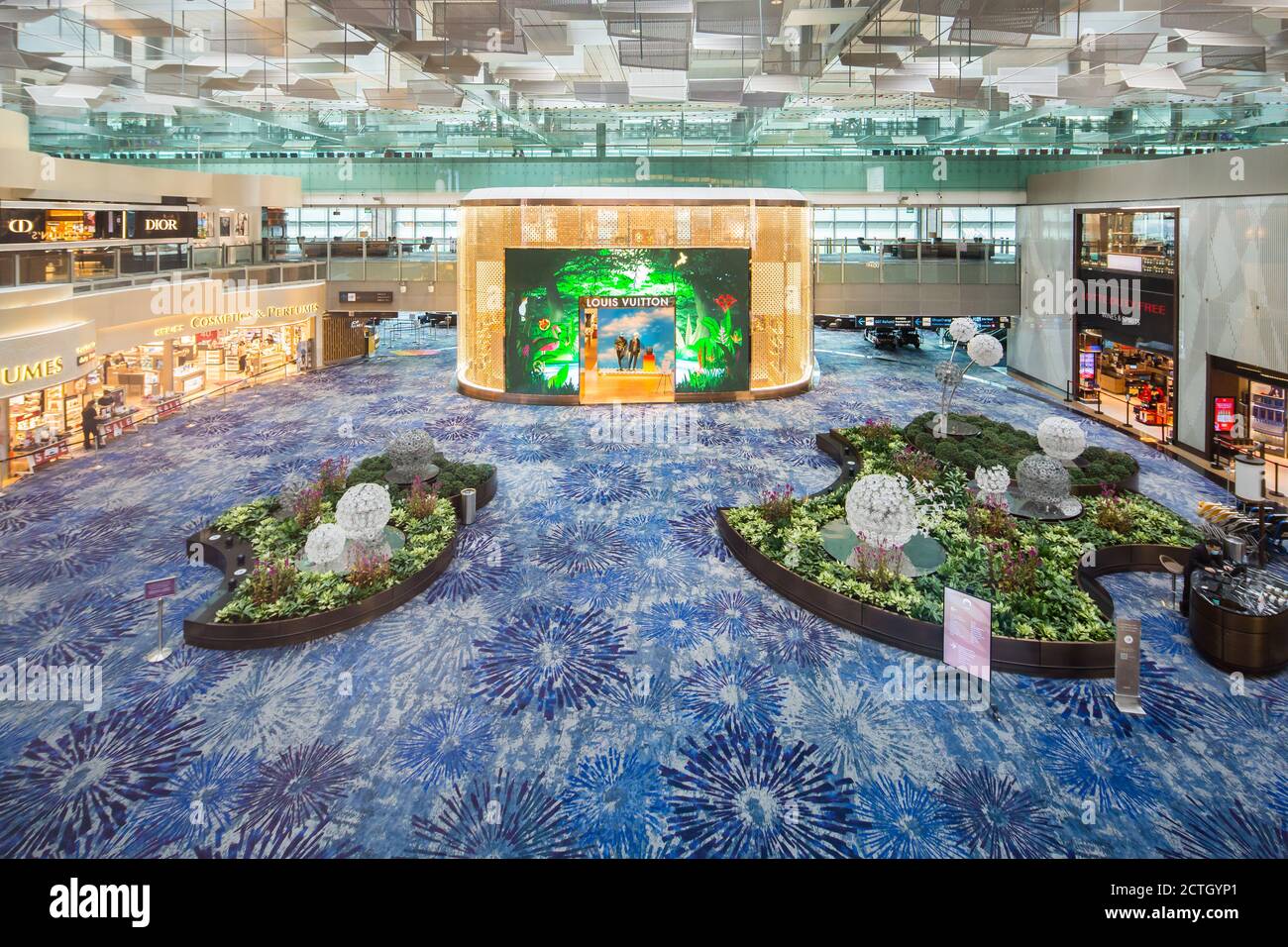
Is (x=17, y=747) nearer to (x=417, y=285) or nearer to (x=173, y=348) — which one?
(x=173, y=348)

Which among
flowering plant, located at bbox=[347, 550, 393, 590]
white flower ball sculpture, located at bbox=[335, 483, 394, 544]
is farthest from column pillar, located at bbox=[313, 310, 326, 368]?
flowering plant, located at bbox=[347, 550, 393, 590]

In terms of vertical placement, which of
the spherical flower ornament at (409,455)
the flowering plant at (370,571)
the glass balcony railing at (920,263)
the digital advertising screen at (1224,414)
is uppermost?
the glass balcony railing at (920,263)

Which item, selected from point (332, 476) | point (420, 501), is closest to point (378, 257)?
point (332, 476)

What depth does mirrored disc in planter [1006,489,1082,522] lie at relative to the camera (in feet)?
38.2

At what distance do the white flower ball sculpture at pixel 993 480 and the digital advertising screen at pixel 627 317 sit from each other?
9.37 m

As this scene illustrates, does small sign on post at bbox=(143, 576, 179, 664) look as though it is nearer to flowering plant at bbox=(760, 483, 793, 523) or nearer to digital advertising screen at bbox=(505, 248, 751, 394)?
flowering plant at bbox=(760, 483, 793, 523)

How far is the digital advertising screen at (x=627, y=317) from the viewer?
65.2ft

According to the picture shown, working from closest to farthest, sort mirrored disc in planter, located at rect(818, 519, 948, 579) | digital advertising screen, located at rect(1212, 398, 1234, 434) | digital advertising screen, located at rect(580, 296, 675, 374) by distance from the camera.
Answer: mirrored disc in planter, located at rect(818, 519, 948, 579), digital advertising screen, located at rect(1212, 398, 1234, 434), digital advertising screen, located at rect(580, 296, 675, 374)

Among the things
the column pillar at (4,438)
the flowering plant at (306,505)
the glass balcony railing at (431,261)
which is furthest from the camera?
the glass balcony railing at (431,261)

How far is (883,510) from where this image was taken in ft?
29.6

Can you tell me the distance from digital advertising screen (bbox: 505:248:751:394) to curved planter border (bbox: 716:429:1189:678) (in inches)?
366

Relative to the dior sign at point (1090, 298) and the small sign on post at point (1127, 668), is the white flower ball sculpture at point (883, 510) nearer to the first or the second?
the small sign on post at point (1127, 668)

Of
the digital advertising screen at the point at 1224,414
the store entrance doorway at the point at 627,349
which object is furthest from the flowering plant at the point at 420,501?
the digital advertising screen at the point at 1224,414

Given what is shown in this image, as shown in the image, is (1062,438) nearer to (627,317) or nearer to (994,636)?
(994,636)
